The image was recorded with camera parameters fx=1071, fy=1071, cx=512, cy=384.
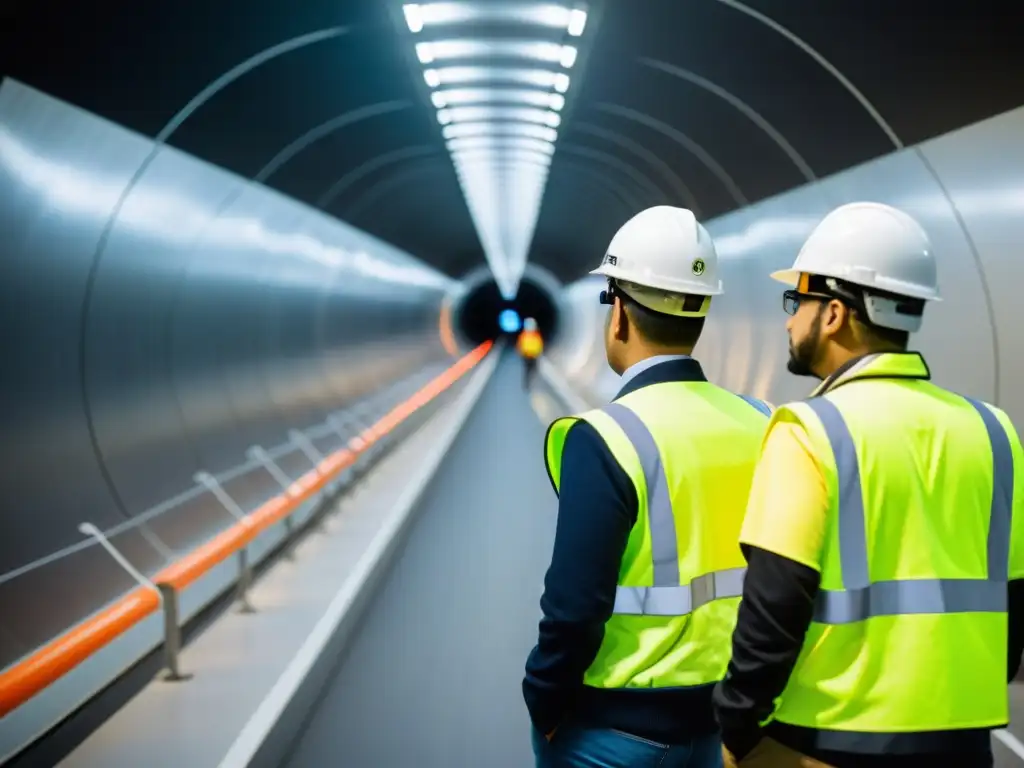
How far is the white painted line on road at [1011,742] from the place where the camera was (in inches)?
180

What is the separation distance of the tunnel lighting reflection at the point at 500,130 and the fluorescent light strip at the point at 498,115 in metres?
0.27

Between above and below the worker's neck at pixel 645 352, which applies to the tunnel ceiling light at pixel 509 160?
above

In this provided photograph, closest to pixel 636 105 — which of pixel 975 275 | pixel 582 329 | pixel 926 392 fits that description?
pixel 975 275

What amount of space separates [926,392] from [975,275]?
3413mm

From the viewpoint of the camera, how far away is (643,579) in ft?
8.66

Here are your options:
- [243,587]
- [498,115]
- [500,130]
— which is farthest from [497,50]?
[243,587]

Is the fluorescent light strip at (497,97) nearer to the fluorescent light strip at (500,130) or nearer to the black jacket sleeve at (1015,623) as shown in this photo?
the fluorescent light strip at (500,130)

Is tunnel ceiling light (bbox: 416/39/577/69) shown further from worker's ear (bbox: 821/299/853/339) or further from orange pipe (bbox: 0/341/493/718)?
worker's ear (bbox: 821/299/853/339)

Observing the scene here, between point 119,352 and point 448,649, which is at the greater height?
point 119,352

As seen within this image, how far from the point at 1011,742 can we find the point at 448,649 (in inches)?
126

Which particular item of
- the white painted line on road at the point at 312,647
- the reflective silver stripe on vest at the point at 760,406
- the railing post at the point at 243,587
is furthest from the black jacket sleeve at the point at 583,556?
the railing post at the point at 243,587

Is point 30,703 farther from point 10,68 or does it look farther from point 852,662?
point 852,662

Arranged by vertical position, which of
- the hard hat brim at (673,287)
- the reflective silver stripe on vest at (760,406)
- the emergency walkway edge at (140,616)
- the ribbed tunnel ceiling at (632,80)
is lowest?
the emergency walkway edge at (140,616)

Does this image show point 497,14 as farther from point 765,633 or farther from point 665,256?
point 765,633
